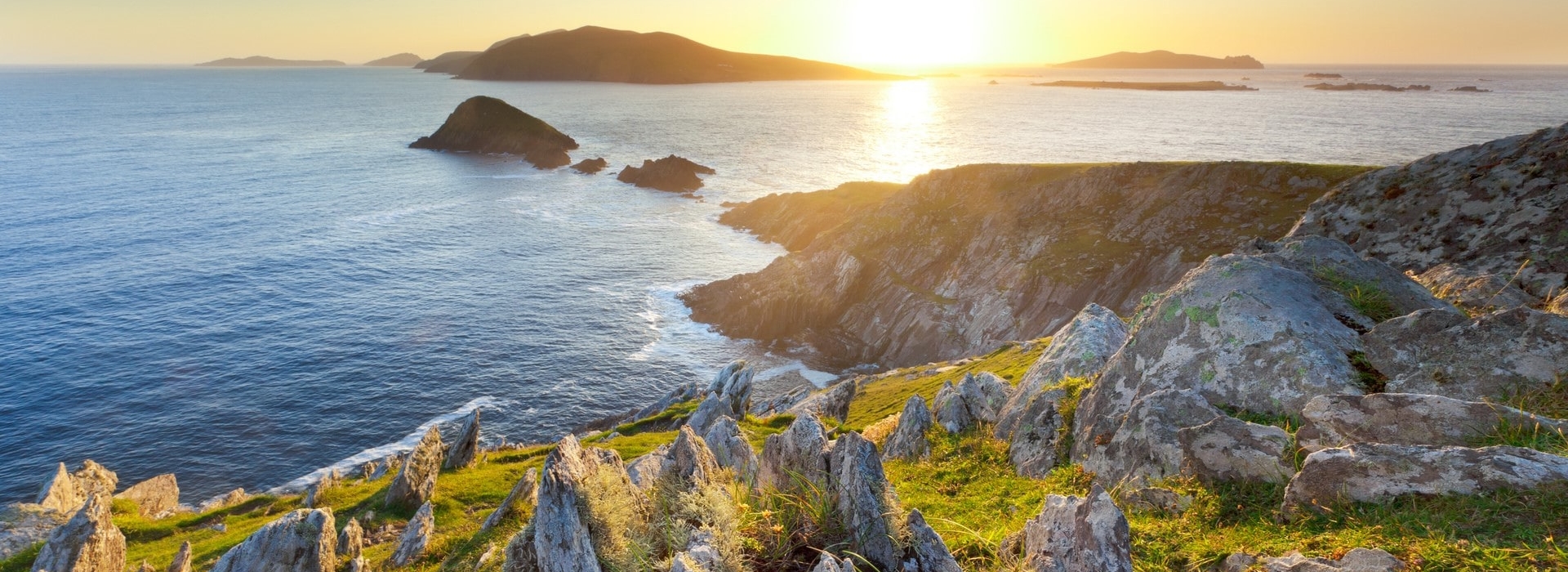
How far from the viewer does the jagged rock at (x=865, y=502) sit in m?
9.27

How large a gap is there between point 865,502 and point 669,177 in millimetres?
148626

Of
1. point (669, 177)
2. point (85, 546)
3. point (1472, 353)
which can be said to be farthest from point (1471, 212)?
point (669, 177)

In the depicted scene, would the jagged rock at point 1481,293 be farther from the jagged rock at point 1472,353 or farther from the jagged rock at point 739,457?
the jagged rock at point 739,457

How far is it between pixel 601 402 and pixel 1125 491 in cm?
5690

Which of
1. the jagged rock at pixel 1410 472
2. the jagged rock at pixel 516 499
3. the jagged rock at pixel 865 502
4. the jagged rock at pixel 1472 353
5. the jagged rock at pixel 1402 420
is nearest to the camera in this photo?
the jagged rock at pixel 1410 472

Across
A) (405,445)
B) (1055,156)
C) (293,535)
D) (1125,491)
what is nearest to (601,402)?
(405,445)

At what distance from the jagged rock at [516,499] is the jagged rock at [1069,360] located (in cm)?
1499

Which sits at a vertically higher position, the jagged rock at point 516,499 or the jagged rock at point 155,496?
the jagged rock at point 516,499

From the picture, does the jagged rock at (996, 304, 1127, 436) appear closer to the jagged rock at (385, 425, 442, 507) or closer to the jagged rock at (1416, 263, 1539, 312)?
the jagged rock at (1416, 263, 1539, 312)

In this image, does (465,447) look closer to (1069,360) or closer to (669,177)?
(1069,360)

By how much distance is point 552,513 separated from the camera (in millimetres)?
10344

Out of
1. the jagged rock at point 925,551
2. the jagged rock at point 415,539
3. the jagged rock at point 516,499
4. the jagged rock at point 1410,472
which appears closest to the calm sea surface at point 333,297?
the jagged rock at point 415,539

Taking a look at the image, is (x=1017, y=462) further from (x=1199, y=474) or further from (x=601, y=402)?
(x=601, y=402)

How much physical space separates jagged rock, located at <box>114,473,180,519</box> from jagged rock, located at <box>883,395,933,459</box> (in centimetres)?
3710
